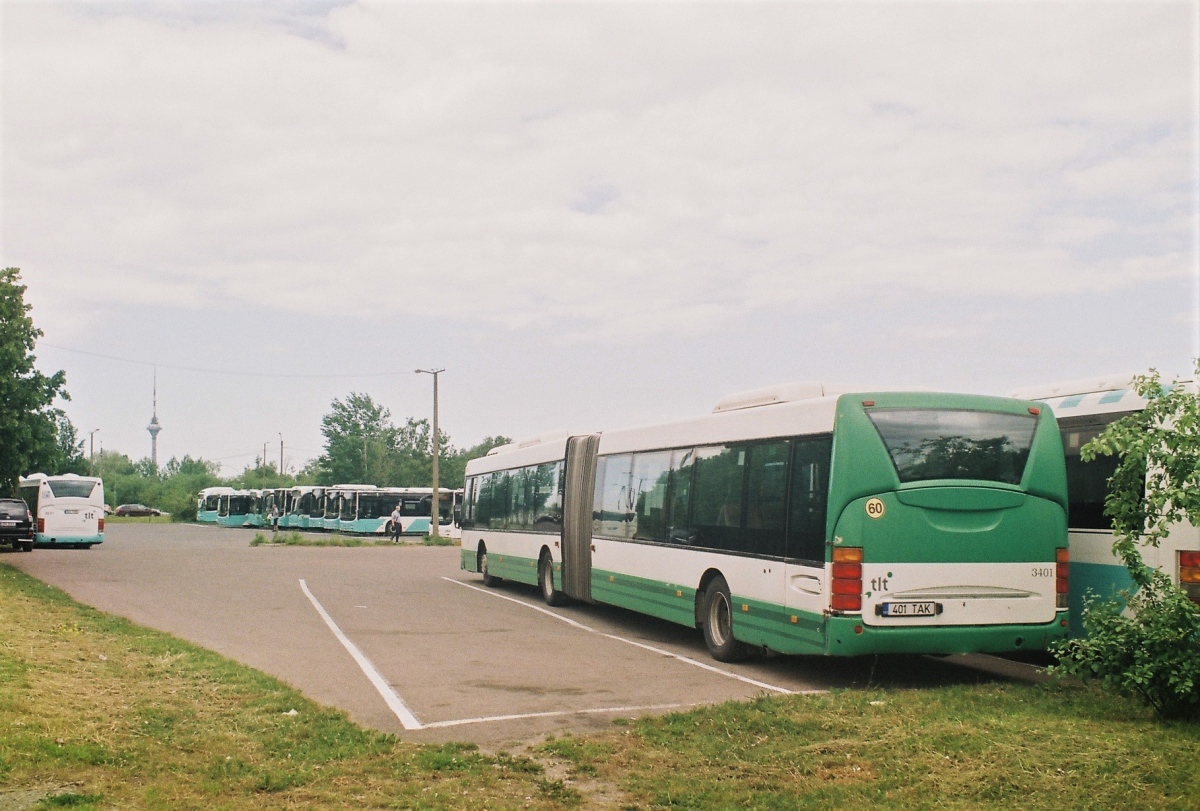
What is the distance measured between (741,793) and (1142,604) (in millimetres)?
3886

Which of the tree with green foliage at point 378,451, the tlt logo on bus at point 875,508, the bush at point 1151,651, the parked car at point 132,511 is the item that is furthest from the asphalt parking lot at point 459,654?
the parked car at point 132,511

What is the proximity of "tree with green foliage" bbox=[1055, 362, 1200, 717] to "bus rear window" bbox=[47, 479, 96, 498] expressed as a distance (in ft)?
140

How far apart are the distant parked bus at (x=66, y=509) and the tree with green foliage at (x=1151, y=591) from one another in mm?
42631

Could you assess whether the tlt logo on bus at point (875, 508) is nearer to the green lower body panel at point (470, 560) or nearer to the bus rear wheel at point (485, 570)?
the bus rear wheel at point (485, 570)

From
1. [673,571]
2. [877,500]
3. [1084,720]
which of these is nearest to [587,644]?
[673,571]

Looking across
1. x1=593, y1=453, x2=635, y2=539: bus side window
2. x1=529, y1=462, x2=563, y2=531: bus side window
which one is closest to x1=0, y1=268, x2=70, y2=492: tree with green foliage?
x1=529, y1=462, x2=563, y2=531: bus side window

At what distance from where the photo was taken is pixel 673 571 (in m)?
15.0

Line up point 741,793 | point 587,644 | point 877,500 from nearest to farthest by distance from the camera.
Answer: point 741,793 < point 877,500 < point 587,644

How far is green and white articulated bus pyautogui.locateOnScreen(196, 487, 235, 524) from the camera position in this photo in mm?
90125

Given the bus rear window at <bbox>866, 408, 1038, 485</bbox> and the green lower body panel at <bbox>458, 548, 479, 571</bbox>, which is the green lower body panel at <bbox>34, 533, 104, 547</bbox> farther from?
the bus rear window at <bbox>866, 408, 1038, 485</bbox>

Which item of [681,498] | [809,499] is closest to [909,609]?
[809,499]

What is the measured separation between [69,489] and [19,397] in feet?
41.7

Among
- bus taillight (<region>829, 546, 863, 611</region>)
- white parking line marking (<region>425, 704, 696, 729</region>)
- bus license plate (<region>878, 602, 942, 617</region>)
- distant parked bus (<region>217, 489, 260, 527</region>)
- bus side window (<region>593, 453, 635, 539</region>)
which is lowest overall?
distant parked bus (<region>217, 489, 260, 527</region>)

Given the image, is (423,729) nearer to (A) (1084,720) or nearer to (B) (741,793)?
(B) (741,793)
